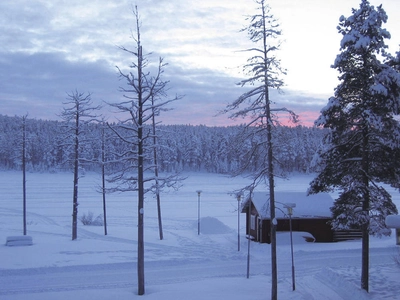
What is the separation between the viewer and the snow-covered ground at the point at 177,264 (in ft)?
55.9

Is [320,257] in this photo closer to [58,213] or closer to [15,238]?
[15,238]

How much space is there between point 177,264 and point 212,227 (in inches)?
530

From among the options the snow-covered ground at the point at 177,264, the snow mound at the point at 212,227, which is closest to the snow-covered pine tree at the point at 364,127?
the snow-covered ground at the point at 177,264

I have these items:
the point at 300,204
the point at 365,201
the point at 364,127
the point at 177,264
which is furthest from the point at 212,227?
the point at 364,127

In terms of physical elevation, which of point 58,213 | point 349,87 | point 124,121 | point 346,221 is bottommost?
Result: point 58,213

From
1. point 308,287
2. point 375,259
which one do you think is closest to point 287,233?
point 375,259

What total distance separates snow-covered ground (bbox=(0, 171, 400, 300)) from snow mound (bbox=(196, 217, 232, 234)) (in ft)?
0.31

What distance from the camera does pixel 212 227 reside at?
37.0 meters

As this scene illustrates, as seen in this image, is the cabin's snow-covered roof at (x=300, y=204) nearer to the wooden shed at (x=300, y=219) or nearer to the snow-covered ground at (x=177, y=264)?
the wooden shed at (x=300, y=219)

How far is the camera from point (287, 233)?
1196 inches

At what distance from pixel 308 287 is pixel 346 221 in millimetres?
4824

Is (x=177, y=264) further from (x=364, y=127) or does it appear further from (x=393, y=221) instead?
(x=393, y=221)

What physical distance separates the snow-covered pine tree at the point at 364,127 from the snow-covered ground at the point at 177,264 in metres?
3.48

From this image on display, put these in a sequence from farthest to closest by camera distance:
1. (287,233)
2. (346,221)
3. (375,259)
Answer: (287,233) → (375,259) → (346,221)
